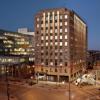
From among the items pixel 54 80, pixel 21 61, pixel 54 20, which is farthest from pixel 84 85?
pixel 21 61

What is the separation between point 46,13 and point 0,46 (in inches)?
2351

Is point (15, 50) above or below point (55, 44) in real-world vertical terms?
below

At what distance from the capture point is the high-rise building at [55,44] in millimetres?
97562

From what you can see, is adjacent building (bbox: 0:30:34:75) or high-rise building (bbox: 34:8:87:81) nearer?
high-rise building (bbox: 34:8:87:81)

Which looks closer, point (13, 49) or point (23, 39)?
point (13, 49)

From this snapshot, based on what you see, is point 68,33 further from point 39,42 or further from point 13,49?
point 13,49

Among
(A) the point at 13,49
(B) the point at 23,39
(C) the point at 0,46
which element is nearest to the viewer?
(C) the point at 0,46

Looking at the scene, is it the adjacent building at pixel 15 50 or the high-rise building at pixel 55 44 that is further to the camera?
the adjacent building at pixel 15 50

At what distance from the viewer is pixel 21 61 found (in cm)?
12862

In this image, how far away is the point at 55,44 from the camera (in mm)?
99312

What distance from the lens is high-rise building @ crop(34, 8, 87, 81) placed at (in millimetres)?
97562

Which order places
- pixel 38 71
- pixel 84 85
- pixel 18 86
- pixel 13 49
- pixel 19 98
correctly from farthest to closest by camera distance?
pixel 13 49, pixel 38 71, pixel 84 85, pixel 18 86, pixel 19 98

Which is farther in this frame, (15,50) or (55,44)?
(15,50)

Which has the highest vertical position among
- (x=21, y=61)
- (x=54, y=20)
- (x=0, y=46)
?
(x=54, y=20)
